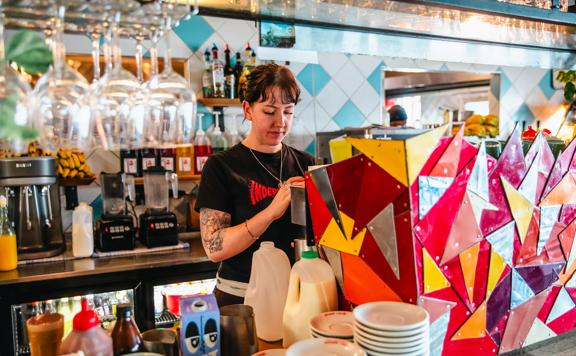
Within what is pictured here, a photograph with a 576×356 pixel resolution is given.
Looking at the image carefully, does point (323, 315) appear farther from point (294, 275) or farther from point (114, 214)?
point (114, 214)

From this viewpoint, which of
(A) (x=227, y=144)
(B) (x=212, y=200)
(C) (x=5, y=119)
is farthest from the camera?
(A) (x=227, y=144)

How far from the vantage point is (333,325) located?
3.63ft

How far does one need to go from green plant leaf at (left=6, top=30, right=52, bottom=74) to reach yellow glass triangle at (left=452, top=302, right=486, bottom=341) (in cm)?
109

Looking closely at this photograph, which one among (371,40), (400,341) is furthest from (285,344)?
(371,40)

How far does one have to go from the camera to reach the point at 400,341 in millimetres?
945

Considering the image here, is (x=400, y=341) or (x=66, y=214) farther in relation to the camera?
(x=66, y=214)

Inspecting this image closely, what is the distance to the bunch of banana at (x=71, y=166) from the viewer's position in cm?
296

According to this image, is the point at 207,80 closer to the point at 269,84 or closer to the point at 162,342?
the point at 269,84

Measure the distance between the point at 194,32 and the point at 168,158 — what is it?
2.94ft

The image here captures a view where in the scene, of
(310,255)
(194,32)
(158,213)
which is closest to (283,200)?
(310,255)

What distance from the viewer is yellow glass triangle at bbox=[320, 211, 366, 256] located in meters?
1.16

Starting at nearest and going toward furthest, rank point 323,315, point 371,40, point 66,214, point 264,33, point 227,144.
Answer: point 323,315
point 264,33
point 371,40
point 66,214
point 227,144

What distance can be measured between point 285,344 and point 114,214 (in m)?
1.98

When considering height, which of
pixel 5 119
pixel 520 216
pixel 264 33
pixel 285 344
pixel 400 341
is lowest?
pixel 285 344
